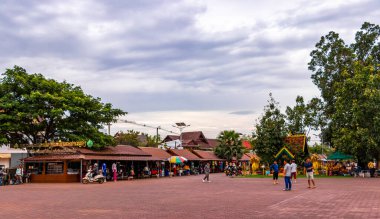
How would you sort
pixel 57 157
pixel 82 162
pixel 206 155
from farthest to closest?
pixel 206 155 → pixel 82 162 → pixel 57 157

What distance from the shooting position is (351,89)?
3931 cm

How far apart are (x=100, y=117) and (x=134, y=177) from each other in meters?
7.74

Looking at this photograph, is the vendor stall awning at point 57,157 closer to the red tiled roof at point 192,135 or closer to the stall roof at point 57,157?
the stall roof at point 57,157

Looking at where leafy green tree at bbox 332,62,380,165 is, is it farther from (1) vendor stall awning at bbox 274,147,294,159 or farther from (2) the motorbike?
(2) the motorbike

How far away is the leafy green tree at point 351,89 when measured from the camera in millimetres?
37281

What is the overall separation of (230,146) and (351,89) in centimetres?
2492

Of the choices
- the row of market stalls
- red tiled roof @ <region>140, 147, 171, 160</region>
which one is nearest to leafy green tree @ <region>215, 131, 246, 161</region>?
red tiled roof @ <region>140, 147, 171, 160</region>

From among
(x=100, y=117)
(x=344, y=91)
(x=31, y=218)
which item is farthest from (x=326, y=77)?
(x=31, y=218)

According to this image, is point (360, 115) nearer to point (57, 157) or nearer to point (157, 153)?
point (157, 153)

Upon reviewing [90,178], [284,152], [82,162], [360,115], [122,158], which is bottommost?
[90,178]

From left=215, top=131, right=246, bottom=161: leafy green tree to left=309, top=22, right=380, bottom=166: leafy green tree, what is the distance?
54.3ft

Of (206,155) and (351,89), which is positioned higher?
(351,89)

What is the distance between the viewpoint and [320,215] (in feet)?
37.9

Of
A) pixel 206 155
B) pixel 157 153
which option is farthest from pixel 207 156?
pixel 157 153
